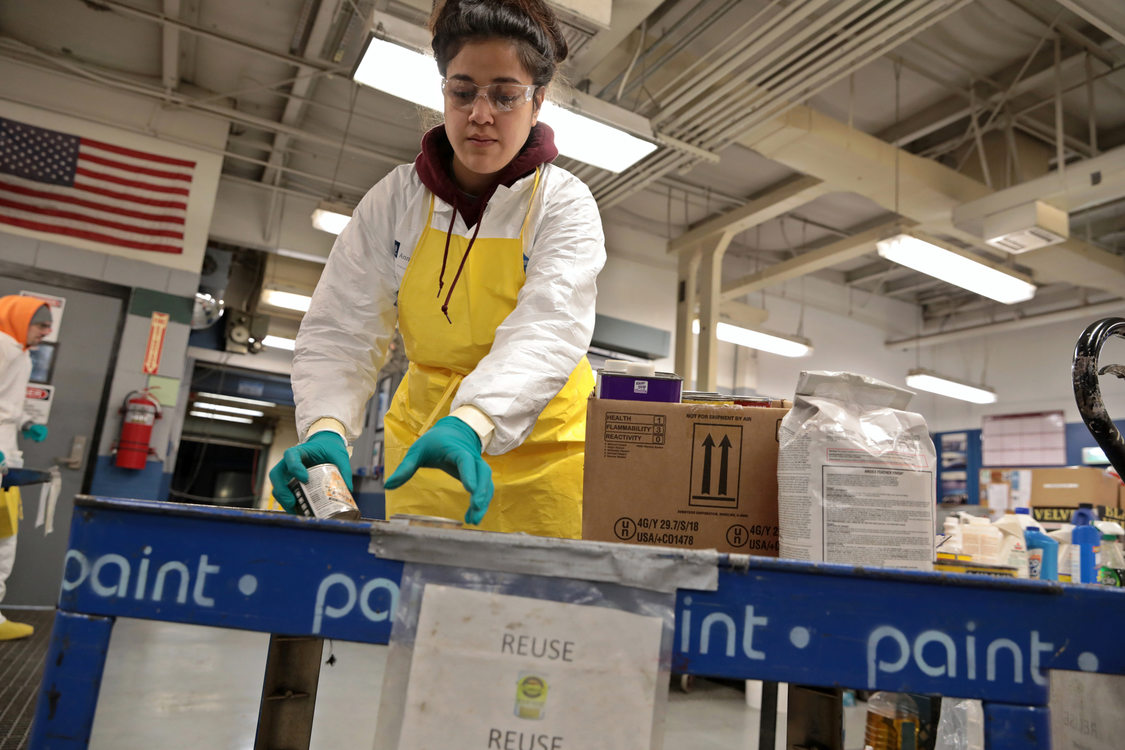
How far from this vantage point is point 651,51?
14.8 feet

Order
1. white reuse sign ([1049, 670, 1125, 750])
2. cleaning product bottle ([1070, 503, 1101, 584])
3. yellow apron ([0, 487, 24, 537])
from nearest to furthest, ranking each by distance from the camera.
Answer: white reuse sign ([1049, 670, 1125, 750])
cleaning product bottle ([1070, 503, 1101, 584])
yellow apron ([0, 487, 24, 537])

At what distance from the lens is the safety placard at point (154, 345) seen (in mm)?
5277

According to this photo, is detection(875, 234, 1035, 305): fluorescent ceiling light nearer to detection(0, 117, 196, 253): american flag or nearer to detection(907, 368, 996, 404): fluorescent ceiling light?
detection(907, 368, 996, 404): fluorescent ceiling light

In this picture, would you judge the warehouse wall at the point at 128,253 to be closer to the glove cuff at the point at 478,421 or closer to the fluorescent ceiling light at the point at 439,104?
the fluorescent ceiling light at the point at 439,104

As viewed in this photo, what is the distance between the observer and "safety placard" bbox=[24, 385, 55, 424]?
16.2 ft

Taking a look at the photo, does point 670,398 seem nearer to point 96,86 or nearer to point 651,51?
point 651,51

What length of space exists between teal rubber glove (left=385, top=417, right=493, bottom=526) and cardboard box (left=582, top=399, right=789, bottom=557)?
10.0 inches

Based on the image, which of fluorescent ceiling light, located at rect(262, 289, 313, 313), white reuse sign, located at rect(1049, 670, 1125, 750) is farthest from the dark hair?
fluorescent ceiling light, located at rect(262, 289, 313, 313)

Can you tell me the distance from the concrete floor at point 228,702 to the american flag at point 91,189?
270 cm

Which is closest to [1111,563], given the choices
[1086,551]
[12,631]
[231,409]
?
[1086,551]

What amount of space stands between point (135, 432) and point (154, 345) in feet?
2.12

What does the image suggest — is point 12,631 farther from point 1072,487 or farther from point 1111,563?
point 1072,487

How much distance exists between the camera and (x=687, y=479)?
44.0 inches

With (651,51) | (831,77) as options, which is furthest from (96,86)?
(831,77)
